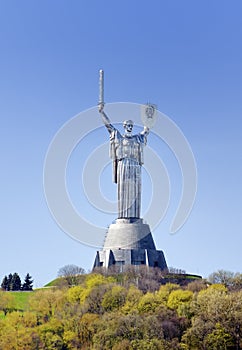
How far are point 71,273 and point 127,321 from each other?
24.5 m

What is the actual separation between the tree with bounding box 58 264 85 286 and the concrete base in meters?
1.74

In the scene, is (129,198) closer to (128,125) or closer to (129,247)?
(129,247)

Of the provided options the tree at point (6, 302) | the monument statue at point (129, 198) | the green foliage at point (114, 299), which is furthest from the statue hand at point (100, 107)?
the green foliage at point (114, 299)

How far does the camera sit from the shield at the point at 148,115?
2977 inches

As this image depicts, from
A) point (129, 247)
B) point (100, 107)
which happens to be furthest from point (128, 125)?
point (129, 247)

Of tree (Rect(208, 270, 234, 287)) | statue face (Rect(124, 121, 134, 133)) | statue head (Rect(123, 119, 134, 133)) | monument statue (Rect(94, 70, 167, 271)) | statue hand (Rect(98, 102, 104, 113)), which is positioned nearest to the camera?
tree (Rect(208, 270, 234, 287))

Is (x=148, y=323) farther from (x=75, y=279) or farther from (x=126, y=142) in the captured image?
(x=126, y=142)

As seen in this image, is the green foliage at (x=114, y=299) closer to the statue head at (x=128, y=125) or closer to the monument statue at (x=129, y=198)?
the monument statue at (x=129, y=198)

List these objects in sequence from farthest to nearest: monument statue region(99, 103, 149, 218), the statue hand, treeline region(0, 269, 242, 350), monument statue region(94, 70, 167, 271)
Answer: monument statue region(99, 103, 149, 218), the statue hand, monument statue region(94, 70, 167, 271), treeline region(0, 269, 242, 350)

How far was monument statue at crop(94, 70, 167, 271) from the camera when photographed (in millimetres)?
70875

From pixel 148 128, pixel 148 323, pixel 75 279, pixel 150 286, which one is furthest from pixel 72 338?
pixel 148 128

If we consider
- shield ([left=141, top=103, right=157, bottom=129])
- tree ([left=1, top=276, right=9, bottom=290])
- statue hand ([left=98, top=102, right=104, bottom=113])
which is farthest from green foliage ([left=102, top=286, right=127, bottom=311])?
shield ([left=141, top=103, right=157, bottom=129])

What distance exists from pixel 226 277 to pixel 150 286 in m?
8.24

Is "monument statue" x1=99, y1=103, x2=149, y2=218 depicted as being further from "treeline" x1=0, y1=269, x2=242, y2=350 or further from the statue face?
"treeline" x1=0, y1=269, x2=242, y2=350
